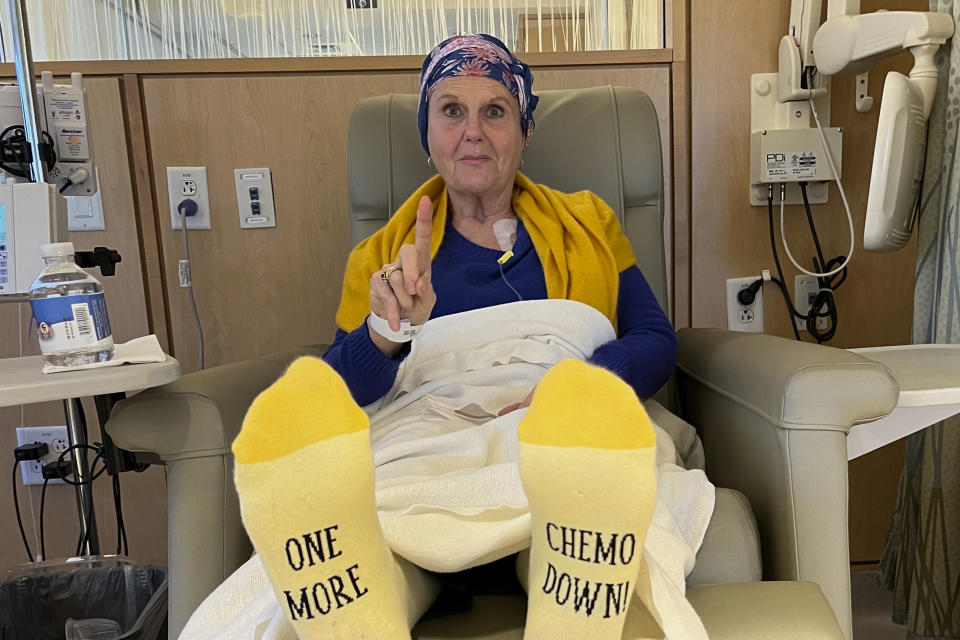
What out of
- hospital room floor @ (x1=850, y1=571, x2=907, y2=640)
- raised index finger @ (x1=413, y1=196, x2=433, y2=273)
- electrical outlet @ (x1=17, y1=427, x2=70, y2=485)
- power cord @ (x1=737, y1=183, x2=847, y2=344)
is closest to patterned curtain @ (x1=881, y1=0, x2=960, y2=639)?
hospital room floor @ (x1=850, y1=571, x2=907, y2=640)

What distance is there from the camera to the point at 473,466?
2.52 ft

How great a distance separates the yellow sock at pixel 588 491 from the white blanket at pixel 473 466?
0.07 metres

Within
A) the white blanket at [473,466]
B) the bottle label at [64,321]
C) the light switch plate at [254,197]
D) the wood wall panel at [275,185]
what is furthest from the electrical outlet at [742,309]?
the bottle label at [64,321]

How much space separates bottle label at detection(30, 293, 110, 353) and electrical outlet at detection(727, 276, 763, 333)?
1.25m

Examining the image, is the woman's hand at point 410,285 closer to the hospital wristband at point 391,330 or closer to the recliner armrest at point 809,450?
the hospital wristband at point 391,330

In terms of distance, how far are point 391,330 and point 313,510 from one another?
41 cm

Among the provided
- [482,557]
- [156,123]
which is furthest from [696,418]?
[156,123]

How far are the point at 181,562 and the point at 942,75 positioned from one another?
1.40 meters

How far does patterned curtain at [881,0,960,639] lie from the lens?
3.79 feet

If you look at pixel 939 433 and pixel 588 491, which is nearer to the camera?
pixel 588 491

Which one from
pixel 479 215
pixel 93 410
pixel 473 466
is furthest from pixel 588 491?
pixel 93 410

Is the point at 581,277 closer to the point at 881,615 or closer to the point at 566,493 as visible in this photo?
the point at 566,493

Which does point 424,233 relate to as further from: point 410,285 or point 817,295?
point 817,295

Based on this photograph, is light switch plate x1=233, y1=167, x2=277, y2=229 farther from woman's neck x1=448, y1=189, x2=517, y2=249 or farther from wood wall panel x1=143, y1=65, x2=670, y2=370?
woman's neck x1=448, y1=189, x2=517, y2=249
